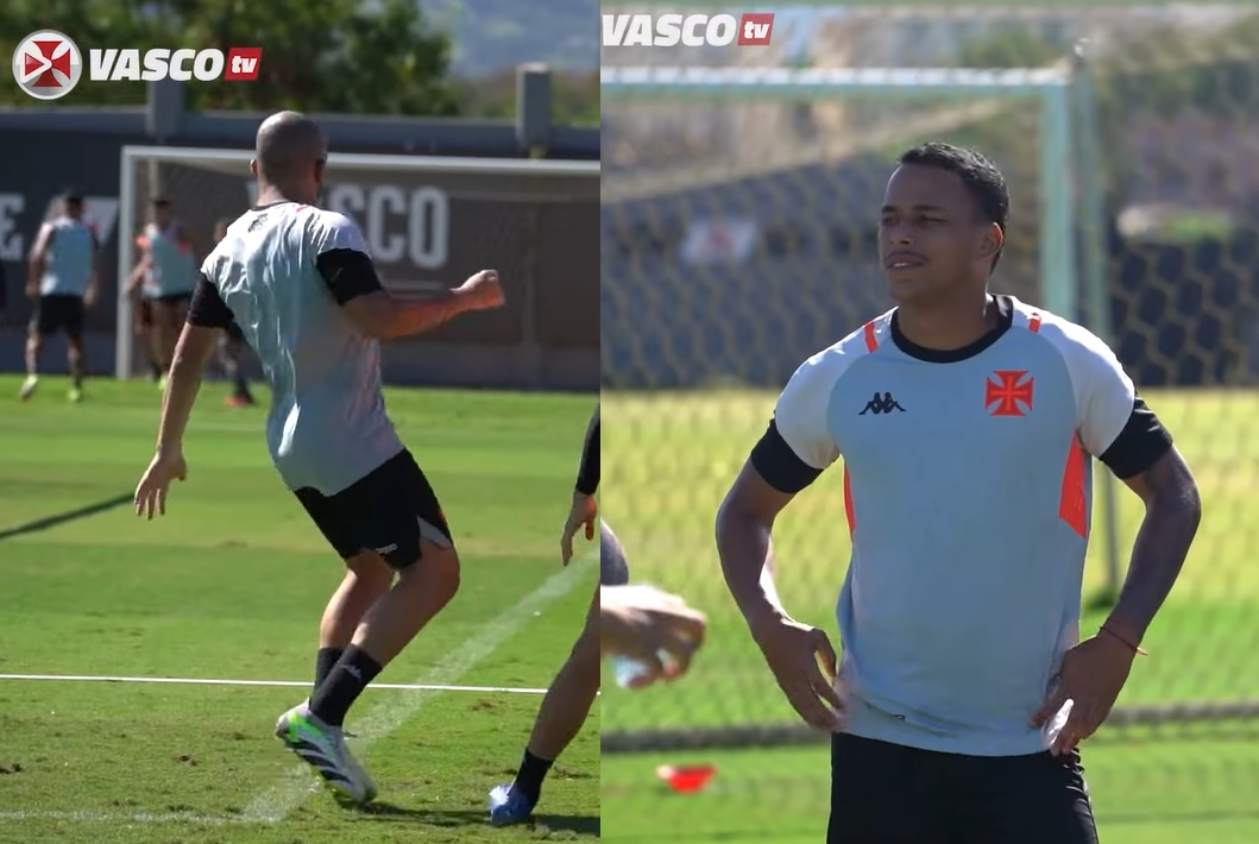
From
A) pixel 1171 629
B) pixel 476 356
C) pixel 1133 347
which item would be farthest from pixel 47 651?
pixel 1133 347

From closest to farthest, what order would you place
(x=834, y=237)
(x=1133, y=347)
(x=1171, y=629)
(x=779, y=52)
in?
(x=779, y=52) < (x=1171, y=629) < (x=834, y=237) < (x=1133, y=347)

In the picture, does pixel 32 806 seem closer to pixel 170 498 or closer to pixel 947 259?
pixel 170 498

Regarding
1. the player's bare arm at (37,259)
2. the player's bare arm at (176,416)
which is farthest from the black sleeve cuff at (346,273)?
the player's bare arm at (37,259)

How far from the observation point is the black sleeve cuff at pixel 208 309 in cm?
429

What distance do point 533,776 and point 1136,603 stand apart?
148 cm

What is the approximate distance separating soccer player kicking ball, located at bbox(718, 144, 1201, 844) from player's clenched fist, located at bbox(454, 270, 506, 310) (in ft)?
3.05

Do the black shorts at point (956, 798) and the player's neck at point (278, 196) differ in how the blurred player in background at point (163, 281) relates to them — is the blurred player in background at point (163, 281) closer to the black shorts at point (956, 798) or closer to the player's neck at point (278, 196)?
the player's neck at point (278, 196)

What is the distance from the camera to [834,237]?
16.2 m

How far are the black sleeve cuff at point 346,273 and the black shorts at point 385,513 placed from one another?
1.30 ft

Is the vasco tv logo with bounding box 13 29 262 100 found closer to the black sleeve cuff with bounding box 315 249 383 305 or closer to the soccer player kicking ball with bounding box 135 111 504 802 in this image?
the soccer player kicking ball with bounding box 135 111 504 802

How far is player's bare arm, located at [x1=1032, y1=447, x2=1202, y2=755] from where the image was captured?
3.43 meters

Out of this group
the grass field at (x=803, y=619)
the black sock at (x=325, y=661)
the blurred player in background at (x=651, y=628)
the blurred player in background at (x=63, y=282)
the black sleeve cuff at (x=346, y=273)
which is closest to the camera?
the blurred player in background at (x=651, y=628)

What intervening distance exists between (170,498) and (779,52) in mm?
2735

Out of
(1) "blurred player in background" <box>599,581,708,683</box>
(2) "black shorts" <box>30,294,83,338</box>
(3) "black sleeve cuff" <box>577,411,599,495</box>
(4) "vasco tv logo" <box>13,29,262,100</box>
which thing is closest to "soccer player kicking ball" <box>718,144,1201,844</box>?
(1) "blurred player in background" <box>599,581,708,683</box>
